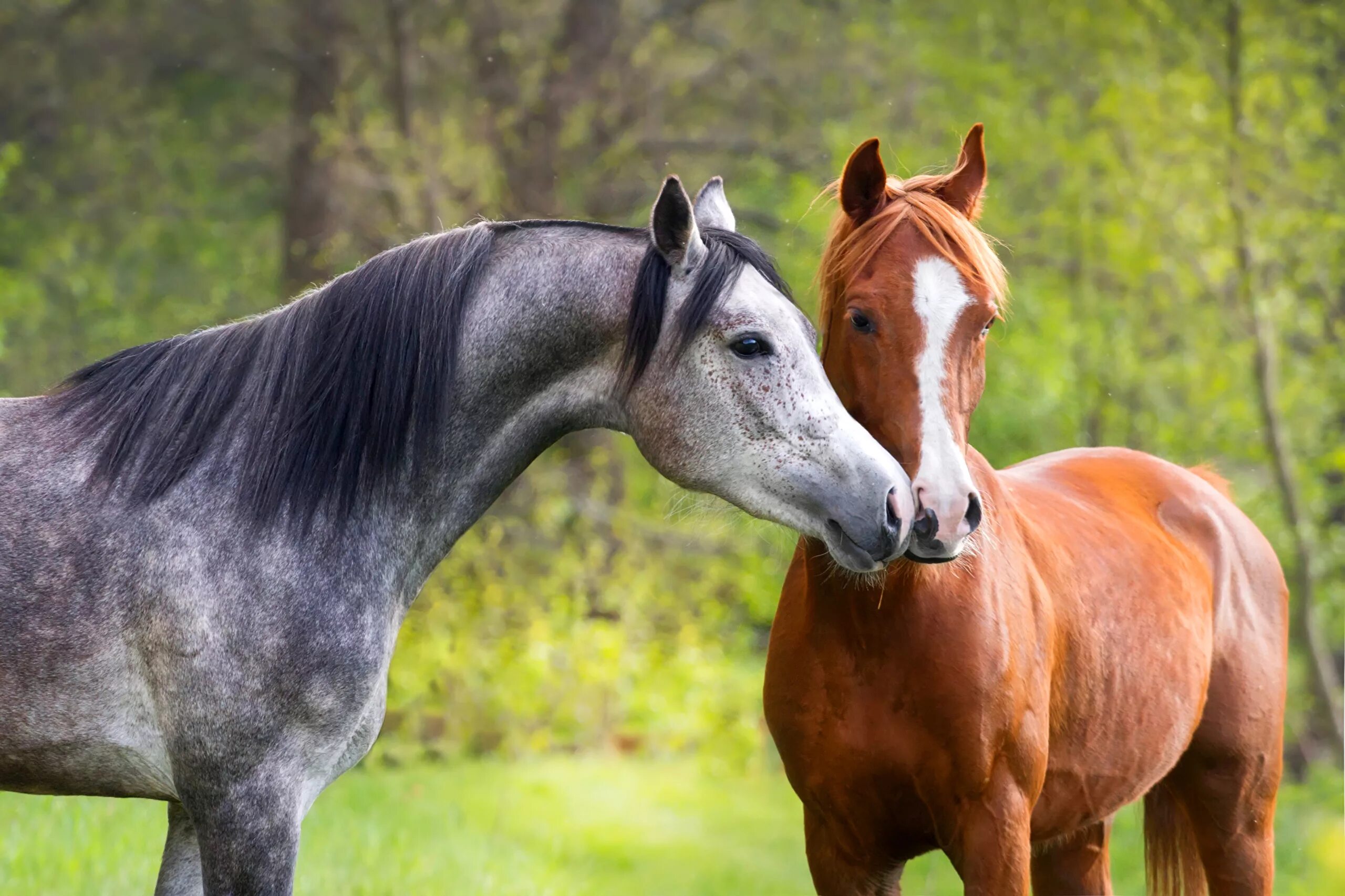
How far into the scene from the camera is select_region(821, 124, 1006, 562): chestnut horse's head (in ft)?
A: 8.61

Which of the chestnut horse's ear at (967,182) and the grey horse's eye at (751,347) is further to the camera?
the chestnut horse's ear at (967,182)

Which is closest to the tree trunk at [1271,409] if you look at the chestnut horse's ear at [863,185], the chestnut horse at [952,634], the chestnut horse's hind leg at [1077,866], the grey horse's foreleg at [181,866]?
the chestnut horse's hind leg at [1077,866]

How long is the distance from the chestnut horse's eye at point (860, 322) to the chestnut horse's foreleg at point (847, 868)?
1176 mm

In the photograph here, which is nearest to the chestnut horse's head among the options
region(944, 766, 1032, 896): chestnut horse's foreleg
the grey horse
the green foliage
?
the grey horse

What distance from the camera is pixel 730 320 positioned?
2.66 m

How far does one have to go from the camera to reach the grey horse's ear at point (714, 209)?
9.71 feet

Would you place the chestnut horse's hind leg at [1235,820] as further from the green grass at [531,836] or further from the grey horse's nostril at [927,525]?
the grey horse's nostril at [927,525]

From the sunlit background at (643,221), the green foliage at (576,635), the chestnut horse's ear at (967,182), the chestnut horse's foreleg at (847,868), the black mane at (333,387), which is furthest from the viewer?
the green foliage at (576,635)

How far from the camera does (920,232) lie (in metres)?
2.90

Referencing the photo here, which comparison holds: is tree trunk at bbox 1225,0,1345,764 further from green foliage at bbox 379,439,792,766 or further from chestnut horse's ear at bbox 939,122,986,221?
chestnut horse's ear at bbox 939,122,986,221

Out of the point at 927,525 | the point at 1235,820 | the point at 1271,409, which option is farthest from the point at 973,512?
the point at 1271,409

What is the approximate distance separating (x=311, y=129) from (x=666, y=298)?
9.93 metres

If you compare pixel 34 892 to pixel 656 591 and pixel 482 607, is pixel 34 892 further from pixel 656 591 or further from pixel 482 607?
pixel 656 591

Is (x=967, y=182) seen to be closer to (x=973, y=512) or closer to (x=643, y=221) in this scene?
(x=973, y=512)
